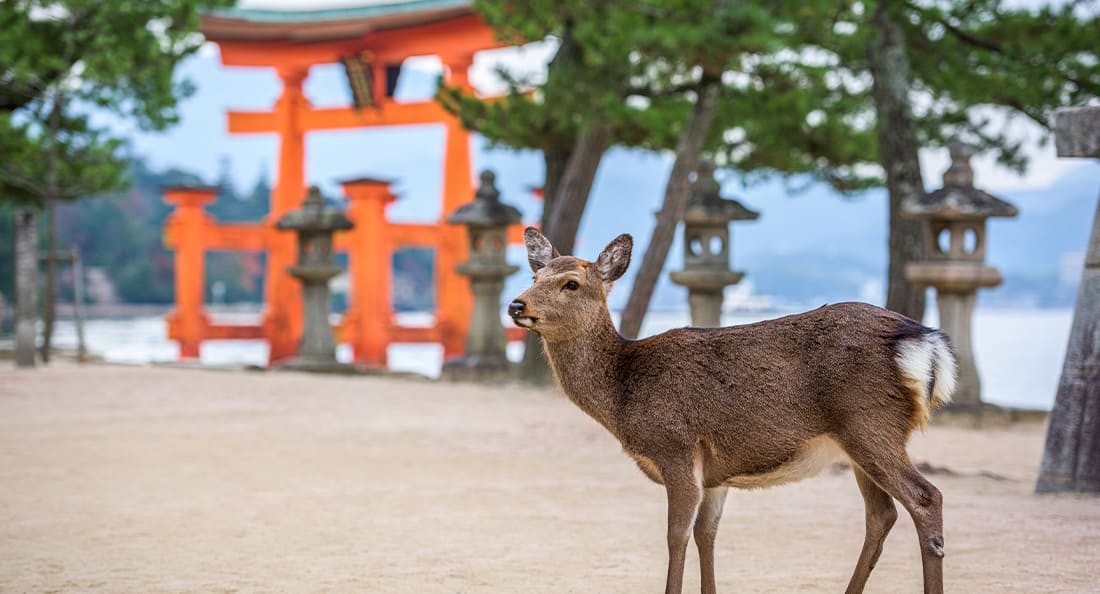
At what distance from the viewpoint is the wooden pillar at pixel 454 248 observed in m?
18.7

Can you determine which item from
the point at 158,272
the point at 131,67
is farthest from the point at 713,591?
the point at 158,272

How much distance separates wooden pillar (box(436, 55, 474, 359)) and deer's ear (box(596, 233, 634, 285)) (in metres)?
15.1

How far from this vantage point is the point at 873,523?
3500 mm

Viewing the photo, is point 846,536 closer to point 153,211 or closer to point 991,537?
point 991,537

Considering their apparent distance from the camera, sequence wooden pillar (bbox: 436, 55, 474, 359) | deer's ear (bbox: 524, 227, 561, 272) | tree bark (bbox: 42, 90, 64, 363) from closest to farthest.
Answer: deer's ear (bbox: 524, 227, 561, 272)
tree bark (bbox: 42, 90, 64, 363)
wooden pillar (bbox: 436, 55, 474, 359)

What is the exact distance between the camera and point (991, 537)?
4.79 meters

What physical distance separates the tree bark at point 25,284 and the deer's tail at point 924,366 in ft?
37.7

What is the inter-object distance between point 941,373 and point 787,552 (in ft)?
5.14

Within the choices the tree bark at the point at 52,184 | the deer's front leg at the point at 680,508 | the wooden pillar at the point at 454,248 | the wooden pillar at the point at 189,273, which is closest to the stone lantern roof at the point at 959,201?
the deer's front leg at the point at 680,508

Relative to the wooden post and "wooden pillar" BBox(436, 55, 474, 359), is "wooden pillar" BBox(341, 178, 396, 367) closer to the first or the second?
"wooden pillar" BBox(436, 55, 474, 359)

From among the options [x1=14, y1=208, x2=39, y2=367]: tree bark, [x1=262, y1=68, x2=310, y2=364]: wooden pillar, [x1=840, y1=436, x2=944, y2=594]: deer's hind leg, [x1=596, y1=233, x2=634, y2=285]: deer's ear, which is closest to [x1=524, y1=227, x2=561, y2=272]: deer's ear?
[x1=596, y1=233, x2=634, y2=285]: deer's ear

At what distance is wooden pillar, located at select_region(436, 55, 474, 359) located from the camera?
18.7m

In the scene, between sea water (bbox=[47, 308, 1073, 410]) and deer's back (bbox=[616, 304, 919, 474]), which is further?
sea water (bbox=[47, 308, 1073, 410])

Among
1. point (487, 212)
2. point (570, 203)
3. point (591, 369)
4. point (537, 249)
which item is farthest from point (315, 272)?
point (591, 369)
